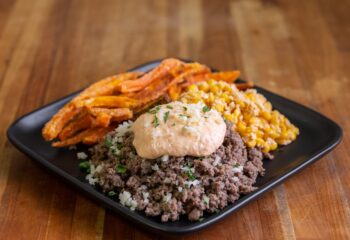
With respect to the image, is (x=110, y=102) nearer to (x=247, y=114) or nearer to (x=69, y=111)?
(x=69, y=111)

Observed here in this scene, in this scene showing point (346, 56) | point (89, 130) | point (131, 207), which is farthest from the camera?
point (346, 56)

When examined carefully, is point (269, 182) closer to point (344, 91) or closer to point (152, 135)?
point (152, 135)

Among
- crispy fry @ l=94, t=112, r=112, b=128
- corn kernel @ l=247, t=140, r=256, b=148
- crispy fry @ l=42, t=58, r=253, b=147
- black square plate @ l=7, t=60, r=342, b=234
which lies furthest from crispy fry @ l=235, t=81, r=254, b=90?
crispy fry @ l=94, t=112, r=112, b=128

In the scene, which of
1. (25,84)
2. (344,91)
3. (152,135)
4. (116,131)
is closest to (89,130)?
(116,131)

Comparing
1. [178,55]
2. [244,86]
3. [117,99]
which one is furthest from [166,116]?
[178,55]

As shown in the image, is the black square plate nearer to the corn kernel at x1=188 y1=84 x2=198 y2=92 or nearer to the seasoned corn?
the seasoned corn

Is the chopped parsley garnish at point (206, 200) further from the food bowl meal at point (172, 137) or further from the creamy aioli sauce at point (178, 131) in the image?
the creamy aioli sauce at point (178, 131)
